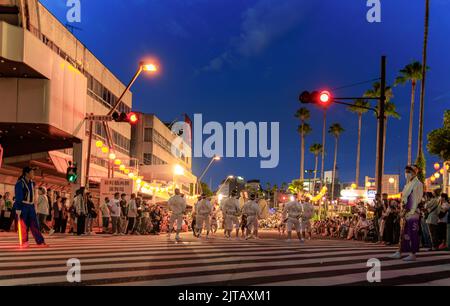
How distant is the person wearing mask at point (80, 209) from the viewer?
2270 centimetres

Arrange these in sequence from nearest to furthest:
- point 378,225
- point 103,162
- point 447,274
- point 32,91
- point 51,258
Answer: point 447,274 < point 51,258 < point 378,225 < point 32,91 < point 103,162

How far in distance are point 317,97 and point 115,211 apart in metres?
10.7

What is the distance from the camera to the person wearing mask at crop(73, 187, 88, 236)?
74.5 ft

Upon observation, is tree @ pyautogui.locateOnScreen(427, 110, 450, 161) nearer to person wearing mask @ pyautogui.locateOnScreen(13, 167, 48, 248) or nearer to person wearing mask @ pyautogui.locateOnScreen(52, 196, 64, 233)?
person wearing mask @ pyautogui.locateOnScreen(52, 196, 64, 233)

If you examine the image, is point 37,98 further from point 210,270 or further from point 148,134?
point 148,134

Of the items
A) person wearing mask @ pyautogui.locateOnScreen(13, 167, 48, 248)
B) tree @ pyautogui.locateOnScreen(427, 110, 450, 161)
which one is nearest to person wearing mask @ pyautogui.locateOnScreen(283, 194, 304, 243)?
person wearing mask @ pyautogui.locateOnScreen(13, 167, 48, 248)

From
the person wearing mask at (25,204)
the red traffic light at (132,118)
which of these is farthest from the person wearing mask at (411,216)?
the red traffic light at (132,118)

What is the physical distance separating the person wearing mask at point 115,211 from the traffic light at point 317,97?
9797 mm

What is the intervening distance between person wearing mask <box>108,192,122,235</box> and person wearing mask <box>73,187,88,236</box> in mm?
1967
